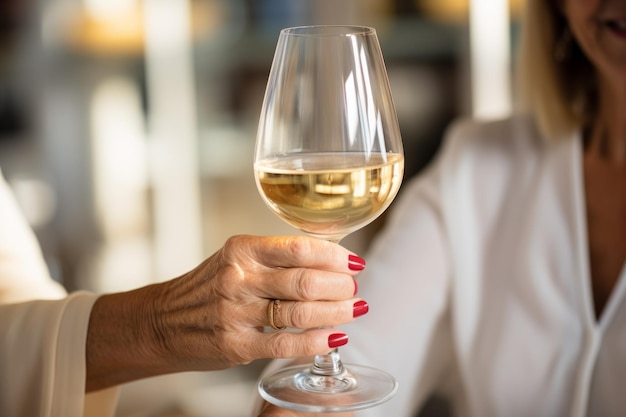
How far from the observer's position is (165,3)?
12.7 ft

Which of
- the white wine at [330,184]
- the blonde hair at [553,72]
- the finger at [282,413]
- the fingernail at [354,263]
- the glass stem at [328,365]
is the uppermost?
the blonde hair at [553,72]

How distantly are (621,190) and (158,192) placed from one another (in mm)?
2666

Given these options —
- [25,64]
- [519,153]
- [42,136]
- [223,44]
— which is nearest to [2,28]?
[25,64]

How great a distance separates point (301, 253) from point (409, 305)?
701 mm

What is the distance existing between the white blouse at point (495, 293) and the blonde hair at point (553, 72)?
55mm

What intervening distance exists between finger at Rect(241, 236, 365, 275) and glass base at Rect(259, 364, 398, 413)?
14 cm

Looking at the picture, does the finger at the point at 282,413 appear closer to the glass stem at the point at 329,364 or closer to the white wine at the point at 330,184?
the glass stem at the point at 329,364

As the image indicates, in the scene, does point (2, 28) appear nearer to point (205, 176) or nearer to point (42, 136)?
point (42, 136)

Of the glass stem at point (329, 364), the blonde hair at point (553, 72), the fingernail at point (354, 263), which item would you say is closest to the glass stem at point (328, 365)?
the glass stem at point (329, 364)

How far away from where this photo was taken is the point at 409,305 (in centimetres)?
161

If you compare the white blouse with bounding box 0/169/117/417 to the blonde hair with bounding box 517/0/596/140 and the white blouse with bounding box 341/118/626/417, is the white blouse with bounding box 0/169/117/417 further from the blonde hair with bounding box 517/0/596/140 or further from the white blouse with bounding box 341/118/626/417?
the blonde hair with bounding box 517/0/596/140

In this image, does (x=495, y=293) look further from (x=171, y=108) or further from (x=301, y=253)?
(x=171, y=108)

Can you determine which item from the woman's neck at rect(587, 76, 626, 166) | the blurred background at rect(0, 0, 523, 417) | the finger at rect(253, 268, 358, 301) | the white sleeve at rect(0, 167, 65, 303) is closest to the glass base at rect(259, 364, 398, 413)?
the finger at rect(253, 268, 358, 301)

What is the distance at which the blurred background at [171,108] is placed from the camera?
3.79 m
